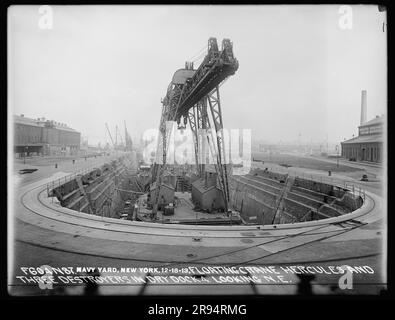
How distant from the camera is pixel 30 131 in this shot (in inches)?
1752

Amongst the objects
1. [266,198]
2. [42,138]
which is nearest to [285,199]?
[266,198]

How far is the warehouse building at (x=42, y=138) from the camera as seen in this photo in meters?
41.8

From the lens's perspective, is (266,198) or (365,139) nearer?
(266,198)

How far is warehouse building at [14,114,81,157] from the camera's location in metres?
41.8

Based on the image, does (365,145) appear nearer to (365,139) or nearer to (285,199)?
(365,139)

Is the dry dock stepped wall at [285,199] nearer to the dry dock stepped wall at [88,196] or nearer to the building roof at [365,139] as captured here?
the building roof at [365,139]

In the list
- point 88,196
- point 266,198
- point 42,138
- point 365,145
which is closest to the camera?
point 88,196

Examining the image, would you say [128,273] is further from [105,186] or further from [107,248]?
[105,186]

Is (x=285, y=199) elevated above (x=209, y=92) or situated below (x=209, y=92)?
below

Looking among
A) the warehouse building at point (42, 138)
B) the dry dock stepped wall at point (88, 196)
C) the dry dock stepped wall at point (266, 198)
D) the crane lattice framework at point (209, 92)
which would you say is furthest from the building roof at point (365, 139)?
the warehouse building at point (42, 138)

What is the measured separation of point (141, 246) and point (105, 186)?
26.2 m

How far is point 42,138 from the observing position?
163 feet

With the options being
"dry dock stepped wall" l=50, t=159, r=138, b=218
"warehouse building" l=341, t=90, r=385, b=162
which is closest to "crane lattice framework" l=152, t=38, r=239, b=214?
"dry dock stepped wall" l=50, t=159, r=138, b=218
